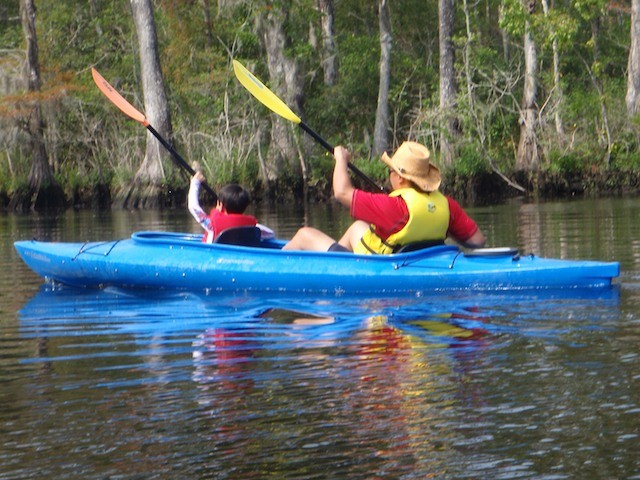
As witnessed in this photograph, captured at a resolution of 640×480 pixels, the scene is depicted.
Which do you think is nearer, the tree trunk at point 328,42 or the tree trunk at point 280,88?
the tree trunk at point 280,88

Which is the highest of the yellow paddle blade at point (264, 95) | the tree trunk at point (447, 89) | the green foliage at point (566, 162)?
the tree trunk at point (447, 89)

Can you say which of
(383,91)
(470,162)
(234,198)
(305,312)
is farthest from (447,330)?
(383,91)

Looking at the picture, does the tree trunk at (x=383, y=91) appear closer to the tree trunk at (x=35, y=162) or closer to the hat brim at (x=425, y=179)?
the tree trunk at (x=35, y=162)

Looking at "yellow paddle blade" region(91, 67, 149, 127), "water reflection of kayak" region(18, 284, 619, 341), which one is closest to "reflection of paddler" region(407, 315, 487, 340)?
"water reflection of kayak" region(18, 284, 619, 341)

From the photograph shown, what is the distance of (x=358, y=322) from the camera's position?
8031 millimetres

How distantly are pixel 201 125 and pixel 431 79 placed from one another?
5.79 metres

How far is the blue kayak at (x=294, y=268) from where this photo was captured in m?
8.91

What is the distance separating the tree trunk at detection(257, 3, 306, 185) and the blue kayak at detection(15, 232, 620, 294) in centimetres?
1467

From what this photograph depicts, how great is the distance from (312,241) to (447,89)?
15.6m

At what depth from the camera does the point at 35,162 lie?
27266 millimetres

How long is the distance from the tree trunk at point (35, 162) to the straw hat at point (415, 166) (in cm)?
1891

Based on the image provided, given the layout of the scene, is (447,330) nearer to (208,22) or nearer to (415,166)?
(415,166)

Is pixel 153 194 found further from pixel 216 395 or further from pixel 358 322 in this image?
pixel 216 395

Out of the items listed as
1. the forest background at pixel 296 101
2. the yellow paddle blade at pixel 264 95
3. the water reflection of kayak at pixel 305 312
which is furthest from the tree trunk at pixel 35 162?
the water reflection of kayak at pixel 305 312
